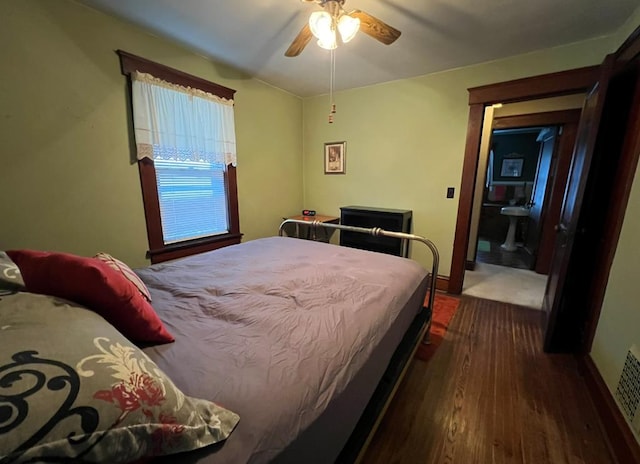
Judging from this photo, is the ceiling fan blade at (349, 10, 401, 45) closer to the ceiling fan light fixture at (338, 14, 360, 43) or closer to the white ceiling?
the ceiling fan light fixture at (338, 14, 360, 43)

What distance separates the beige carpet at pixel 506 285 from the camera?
284 centimetres

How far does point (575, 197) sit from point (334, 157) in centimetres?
259

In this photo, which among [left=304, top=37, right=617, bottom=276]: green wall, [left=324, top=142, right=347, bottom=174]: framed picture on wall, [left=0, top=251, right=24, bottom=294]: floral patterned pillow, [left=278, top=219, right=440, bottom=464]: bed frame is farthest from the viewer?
[left=324, top=142, right=347, bottom=174]: framed picture on wall

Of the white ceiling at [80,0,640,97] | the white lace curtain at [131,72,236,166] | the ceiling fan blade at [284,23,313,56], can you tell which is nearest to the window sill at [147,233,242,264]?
the white lace curtain at [131,72,236,166]

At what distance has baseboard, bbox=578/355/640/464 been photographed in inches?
45.4

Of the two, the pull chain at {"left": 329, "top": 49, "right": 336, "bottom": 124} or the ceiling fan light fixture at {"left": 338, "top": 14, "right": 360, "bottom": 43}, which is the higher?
the pull chain at {"left": 329, "top": 49, "right": 336, "bottom": 124}

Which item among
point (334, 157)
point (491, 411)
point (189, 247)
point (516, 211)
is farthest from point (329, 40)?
point (516, 211)

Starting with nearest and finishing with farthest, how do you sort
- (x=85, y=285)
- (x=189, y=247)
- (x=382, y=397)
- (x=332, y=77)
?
1. (x=85, y=285)
2. (x=382, y=397)
3. (x=189, y=247)
4. (x=332, y=77)

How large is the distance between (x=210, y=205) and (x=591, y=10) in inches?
137

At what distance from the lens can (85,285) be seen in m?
0.75

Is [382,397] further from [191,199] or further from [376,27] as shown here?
[191,199]

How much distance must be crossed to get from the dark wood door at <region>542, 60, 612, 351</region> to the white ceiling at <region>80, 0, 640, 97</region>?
1.87 feet

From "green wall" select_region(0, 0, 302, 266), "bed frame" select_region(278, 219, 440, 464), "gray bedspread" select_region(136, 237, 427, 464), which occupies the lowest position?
"bed frame" select_region(278, 219, 440, 464)

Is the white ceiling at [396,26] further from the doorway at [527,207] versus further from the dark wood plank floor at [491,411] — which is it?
the dark wood plank floor at [491,411]
